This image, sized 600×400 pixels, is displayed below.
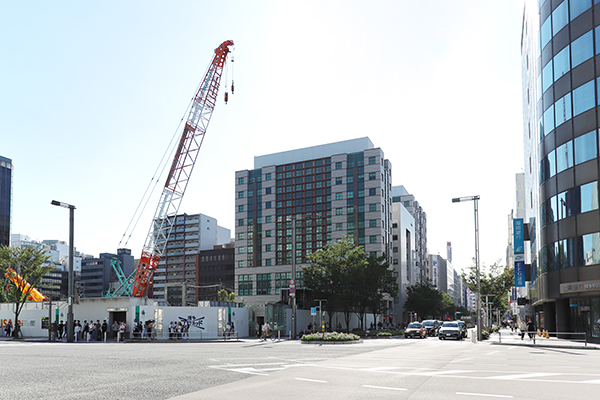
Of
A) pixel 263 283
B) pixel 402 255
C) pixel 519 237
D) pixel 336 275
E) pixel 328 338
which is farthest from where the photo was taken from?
pixel 402 255

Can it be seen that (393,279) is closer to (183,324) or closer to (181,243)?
(183,324)

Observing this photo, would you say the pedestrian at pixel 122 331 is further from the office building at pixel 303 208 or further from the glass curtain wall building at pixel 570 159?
the office building at pixel 303 208

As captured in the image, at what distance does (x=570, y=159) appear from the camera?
132 feet

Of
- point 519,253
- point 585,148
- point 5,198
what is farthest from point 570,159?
point 5,198

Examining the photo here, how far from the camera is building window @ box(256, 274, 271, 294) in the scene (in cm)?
11146

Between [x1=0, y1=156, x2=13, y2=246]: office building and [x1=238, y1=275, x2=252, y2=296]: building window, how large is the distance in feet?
215

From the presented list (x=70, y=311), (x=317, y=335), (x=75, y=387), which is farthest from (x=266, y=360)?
(x=70, y=311)

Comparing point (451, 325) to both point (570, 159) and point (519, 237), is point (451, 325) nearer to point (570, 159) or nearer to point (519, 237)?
point (519, 237)

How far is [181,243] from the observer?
163625 mm

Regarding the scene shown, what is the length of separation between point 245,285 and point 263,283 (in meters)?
4.69

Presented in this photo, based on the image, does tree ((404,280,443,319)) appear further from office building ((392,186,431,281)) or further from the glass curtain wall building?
the glass curtain wall building

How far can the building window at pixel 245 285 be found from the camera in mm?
114062

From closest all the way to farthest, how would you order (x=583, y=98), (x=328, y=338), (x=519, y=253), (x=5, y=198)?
(x=328, y=338) → (x=583, y=98) → (x=519, y=253) → (x=5, y=198)

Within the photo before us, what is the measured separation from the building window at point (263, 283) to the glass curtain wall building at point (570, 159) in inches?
2804
